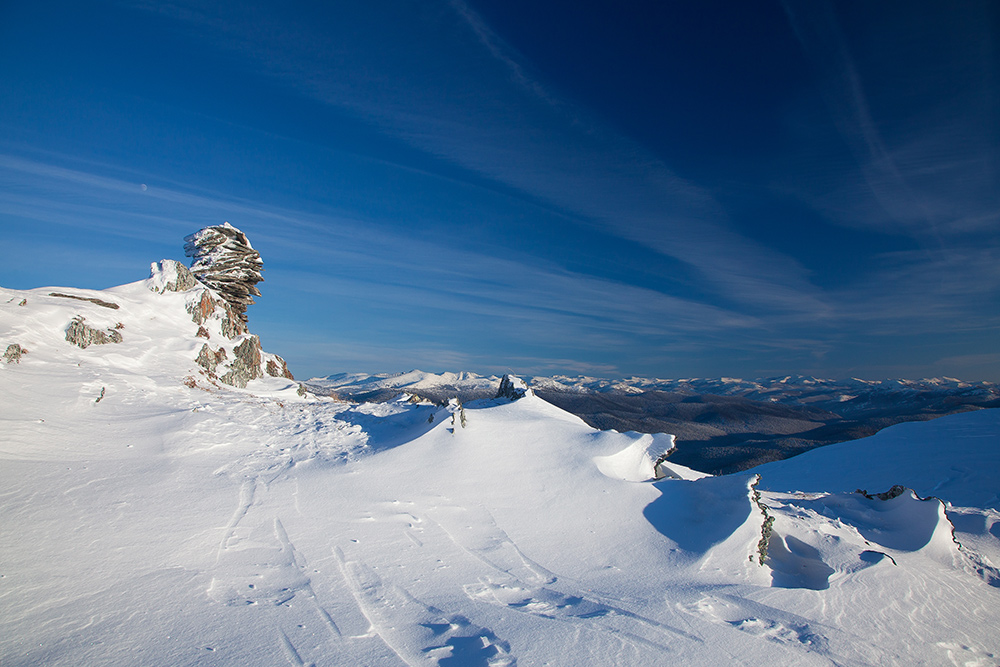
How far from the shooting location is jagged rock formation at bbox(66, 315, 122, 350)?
14.7m

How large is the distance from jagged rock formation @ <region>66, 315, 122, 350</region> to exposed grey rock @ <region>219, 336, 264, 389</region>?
418 centimetres

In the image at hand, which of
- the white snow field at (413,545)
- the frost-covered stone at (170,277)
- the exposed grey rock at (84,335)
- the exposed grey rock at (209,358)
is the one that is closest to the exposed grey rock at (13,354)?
the white snow field at (413,545)

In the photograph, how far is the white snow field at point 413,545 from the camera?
523 centimetres

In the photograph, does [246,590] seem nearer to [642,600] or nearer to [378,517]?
[378,517]

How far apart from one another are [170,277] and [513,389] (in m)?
18.0

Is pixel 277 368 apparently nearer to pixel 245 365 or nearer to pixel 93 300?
pixel 245 365

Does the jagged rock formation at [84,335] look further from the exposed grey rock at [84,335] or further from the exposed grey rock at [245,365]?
the exposed grey rock at [245,365]

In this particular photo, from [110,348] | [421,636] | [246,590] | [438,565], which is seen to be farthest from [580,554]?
[110,348]

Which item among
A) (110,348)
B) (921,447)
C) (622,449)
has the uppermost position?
(110,348)

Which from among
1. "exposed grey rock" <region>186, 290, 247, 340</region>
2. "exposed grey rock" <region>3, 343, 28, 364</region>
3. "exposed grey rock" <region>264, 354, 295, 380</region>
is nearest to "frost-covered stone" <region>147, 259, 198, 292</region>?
"exposed grey rock" <region>186, 290, 247, 340</region>

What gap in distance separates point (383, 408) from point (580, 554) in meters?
9.73

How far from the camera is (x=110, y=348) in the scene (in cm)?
1549

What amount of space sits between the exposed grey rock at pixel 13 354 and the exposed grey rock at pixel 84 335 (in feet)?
6.80

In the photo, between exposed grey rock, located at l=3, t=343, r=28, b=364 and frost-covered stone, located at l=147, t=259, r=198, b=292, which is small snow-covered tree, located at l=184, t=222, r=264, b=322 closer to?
frost-covered stone, located at l=147, t=259, r=198, b=292
